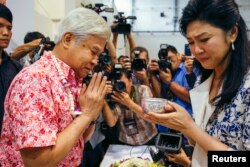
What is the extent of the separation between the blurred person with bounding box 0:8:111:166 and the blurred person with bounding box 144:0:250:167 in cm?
25

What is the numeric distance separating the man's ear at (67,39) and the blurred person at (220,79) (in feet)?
1.20

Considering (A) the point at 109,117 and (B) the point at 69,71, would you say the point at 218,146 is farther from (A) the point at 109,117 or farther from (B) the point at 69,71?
(A) the point at 109,117

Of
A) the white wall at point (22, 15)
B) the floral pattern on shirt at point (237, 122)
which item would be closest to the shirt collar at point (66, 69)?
the floral pattern on shirt at point (237, 122)

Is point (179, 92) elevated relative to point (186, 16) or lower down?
lower down

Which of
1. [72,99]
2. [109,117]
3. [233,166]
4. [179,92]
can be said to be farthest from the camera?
[179,92]

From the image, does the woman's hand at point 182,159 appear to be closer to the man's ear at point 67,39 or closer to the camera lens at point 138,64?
the man's ear at point 67,39

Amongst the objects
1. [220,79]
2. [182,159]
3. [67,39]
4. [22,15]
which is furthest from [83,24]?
[22,15]

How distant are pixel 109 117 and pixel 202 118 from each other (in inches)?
44.5

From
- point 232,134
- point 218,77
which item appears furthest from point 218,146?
point 218,77

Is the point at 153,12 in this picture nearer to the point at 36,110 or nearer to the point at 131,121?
the point at 131,121

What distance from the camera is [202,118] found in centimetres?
102

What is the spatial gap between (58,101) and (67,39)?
0.71 feet

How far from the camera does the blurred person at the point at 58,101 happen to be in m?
0.82

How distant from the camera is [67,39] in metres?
0.99
